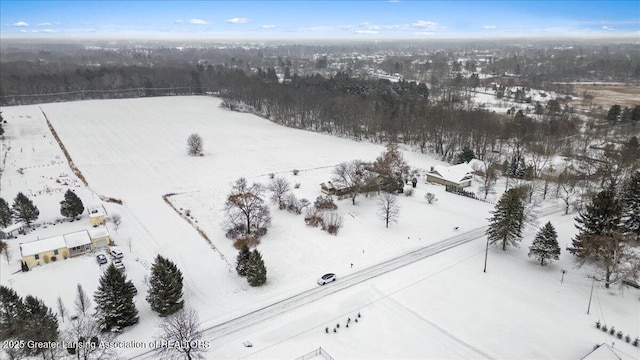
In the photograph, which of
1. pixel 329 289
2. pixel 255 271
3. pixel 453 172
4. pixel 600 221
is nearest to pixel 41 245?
pixel 255 271

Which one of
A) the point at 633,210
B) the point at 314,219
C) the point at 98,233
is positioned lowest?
the point at 314,219

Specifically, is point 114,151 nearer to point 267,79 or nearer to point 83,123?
point 83,123

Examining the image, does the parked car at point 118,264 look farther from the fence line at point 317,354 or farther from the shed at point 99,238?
the fence line at point 317,354

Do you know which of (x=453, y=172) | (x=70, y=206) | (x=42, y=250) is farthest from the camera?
(x=453, y=172)

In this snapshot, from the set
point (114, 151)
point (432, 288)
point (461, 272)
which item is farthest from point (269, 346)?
point (114, 151)

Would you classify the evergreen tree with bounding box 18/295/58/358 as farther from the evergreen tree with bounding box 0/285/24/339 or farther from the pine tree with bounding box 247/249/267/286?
the pine tree with bounding box 247/249/267/286

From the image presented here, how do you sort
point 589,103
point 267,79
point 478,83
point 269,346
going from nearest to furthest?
point 269,346 → point 589,103 → point 267,79 → point 478,83

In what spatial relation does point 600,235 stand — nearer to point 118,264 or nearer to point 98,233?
point 118,264

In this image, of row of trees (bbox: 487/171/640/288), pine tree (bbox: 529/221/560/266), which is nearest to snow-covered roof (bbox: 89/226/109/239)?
row of trees (bbox: 487/171/640/288)
